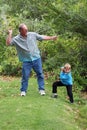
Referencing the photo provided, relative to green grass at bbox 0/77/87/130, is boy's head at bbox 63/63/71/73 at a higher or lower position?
higher

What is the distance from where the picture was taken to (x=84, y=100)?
42.0 feet

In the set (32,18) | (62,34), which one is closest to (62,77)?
(62,34)

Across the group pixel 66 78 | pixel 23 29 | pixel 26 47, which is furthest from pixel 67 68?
pixel 23 29

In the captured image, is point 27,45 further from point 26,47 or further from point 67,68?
point 67,68

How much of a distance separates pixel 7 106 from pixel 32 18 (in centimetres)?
1344

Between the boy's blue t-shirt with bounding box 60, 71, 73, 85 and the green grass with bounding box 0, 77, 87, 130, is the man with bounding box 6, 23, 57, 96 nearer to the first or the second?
the boy's blue t-shirt with bounding box 60, 71, 73, 85

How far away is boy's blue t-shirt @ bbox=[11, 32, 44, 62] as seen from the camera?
11266mm

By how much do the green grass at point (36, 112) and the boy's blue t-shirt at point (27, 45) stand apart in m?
1.10

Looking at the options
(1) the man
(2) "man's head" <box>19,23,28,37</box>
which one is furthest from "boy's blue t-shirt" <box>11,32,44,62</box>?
(2) "man's head" <box>19,23,28,37</box>

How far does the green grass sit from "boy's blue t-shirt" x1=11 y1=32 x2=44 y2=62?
110 cm

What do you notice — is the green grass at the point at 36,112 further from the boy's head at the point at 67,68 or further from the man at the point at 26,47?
the boy's head at the point at 67,68

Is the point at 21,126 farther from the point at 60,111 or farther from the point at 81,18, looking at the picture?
the point at 81,18

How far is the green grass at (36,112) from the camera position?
29.1 feet

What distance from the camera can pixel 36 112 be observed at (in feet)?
32.1
